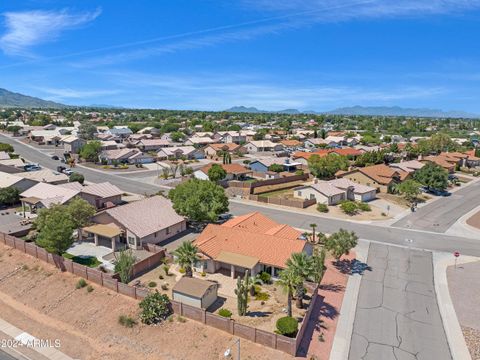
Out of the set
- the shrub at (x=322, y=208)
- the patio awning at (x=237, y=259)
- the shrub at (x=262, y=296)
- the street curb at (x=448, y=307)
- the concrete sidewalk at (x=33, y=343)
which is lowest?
the concrete sidewalk at (x=33, y=343)

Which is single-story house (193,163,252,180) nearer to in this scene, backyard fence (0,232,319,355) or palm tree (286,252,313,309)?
backyard fence (0,232,319,355)

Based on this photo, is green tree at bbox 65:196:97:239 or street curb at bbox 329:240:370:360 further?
green tree at bbox 65:196:97:239

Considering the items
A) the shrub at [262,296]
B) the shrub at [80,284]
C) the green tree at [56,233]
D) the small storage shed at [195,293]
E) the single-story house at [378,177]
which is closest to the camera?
the small storage shed at [195,293]

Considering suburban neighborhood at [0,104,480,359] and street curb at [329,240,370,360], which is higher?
suburban neighborhood at [0,104,480,359]

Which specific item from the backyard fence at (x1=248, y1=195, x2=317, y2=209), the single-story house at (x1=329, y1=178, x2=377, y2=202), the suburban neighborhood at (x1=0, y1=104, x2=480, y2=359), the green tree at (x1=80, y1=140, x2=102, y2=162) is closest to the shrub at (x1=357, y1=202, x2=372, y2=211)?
the suburban neighborhood at (x1=0, y1=104, x2=480, y2=359)

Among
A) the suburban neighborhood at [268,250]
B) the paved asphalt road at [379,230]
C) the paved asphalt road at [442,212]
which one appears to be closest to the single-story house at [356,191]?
the suburban neighborhood at [268,250]

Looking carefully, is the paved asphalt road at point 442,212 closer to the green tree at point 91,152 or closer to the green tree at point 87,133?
the green tree at point 91,152

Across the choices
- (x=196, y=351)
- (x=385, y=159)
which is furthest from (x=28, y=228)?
(x=385, y=159)
